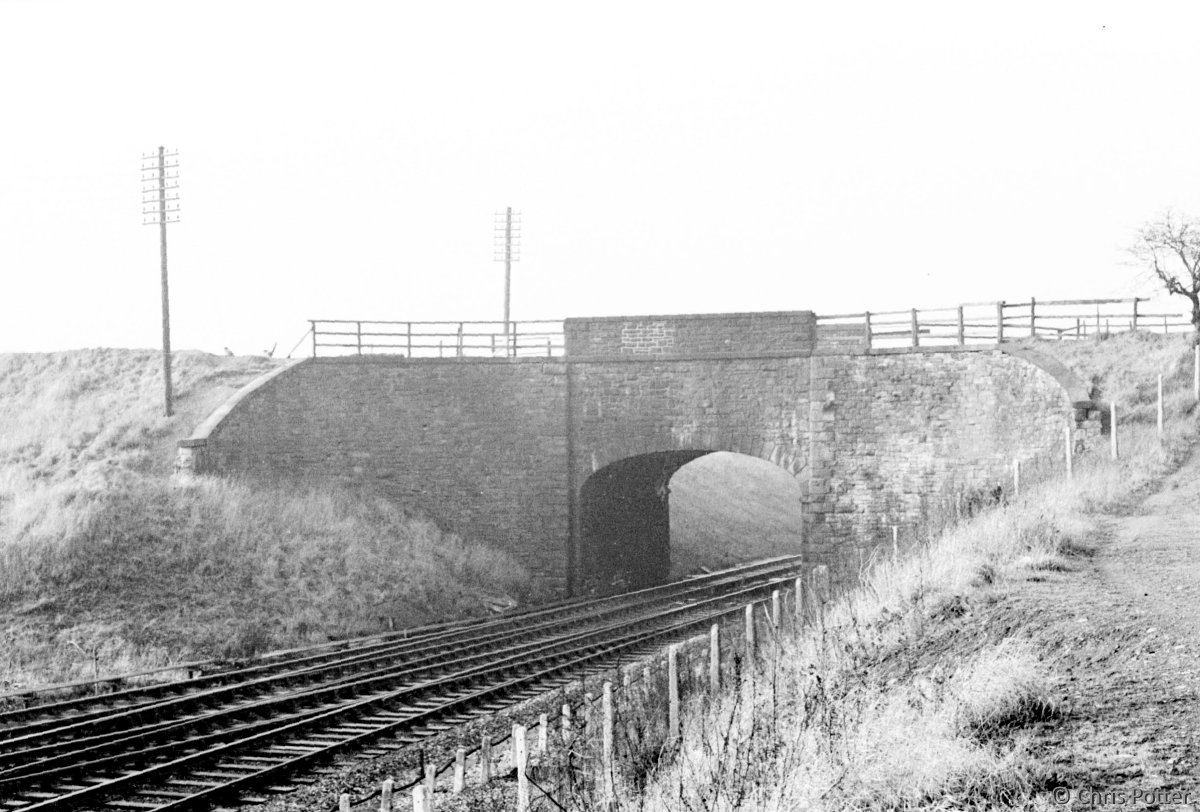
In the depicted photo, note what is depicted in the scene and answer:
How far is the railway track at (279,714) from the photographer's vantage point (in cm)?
1141

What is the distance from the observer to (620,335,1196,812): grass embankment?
6883mm

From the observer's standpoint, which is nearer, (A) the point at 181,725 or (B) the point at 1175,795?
(B) the point at 1175,795

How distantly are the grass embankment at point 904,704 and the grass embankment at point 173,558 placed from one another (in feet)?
33.7

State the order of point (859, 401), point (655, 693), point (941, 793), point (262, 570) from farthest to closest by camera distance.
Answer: point (859, 401)
point (262, 570)
point (655, 693)
point (941, 793)

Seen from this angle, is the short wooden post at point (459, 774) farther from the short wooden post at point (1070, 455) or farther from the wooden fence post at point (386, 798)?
the short wooden post at point (1070, 455)

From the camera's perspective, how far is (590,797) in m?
8.85

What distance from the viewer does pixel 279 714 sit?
1489 centimetres

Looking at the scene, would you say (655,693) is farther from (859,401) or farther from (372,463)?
(372,463)

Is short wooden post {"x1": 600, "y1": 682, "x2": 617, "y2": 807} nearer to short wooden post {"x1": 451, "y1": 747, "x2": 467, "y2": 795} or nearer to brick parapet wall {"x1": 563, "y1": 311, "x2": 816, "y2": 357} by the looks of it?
short wooden post {"x1": 451, "y1": 747, "x2": 467, "y2": 795}

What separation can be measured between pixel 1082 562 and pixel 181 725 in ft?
31.5

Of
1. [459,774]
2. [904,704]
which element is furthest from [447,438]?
[904,704]

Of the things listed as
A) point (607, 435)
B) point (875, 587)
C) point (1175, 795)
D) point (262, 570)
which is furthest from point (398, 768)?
point (607, 435)

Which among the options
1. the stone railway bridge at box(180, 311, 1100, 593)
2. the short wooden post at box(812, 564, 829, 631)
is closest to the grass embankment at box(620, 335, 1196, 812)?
the short wooden post at box(812, 564, 829, 631)

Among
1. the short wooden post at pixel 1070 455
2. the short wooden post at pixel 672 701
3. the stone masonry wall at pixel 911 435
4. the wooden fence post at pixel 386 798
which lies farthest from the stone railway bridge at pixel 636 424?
the wooden fence post at pixel 386 798
